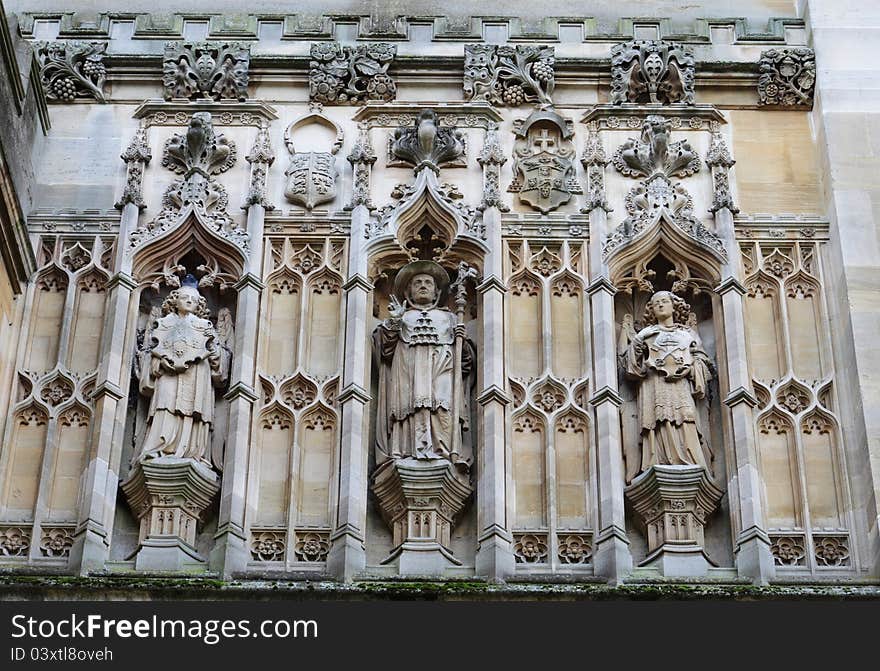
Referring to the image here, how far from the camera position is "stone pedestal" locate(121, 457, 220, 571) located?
628 inches

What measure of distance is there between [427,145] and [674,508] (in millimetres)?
3925

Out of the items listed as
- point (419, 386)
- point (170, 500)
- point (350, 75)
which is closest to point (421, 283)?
point (419, 386)

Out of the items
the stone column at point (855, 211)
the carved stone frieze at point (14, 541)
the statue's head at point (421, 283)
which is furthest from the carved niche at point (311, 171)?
the stone column at point (855, 211)

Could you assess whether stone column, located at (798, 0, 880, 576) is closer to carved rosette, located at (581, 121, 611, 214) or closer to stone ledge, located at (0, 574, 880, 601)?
stone ledge, located at (0, 574, 880, 601)

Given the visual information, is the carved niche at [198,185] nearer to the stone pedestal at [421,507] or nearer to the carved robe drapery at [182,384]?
the carved robe drapery at [182,384]

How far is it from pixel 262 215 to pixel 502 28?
302cm

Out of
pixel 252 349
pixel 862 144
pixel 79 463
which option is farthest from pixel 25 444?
pixel 862 144

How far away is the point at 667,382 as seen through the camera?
1666cm

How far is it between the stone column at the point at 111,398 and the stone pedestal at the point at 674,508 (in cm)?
392

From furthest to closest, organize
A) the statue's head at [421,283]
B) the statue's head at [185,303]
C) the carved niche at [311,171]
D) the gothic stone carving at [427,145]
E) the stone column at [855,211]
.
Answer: the gothic stone carving at [427,145] → the carved niche at [311,171] → the statue's head at [421,283] → the statue's head at [185,303] → the stone column at [855,211]

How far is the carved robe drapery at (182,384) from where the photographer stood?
1639 centimetres

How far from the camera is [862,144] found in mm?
17797

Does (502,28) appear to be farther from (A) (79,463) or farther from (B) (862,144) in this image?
(A) (79,463)

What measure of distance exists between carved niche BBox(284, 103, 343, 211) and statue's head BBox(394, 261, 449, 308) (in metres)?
1.02
